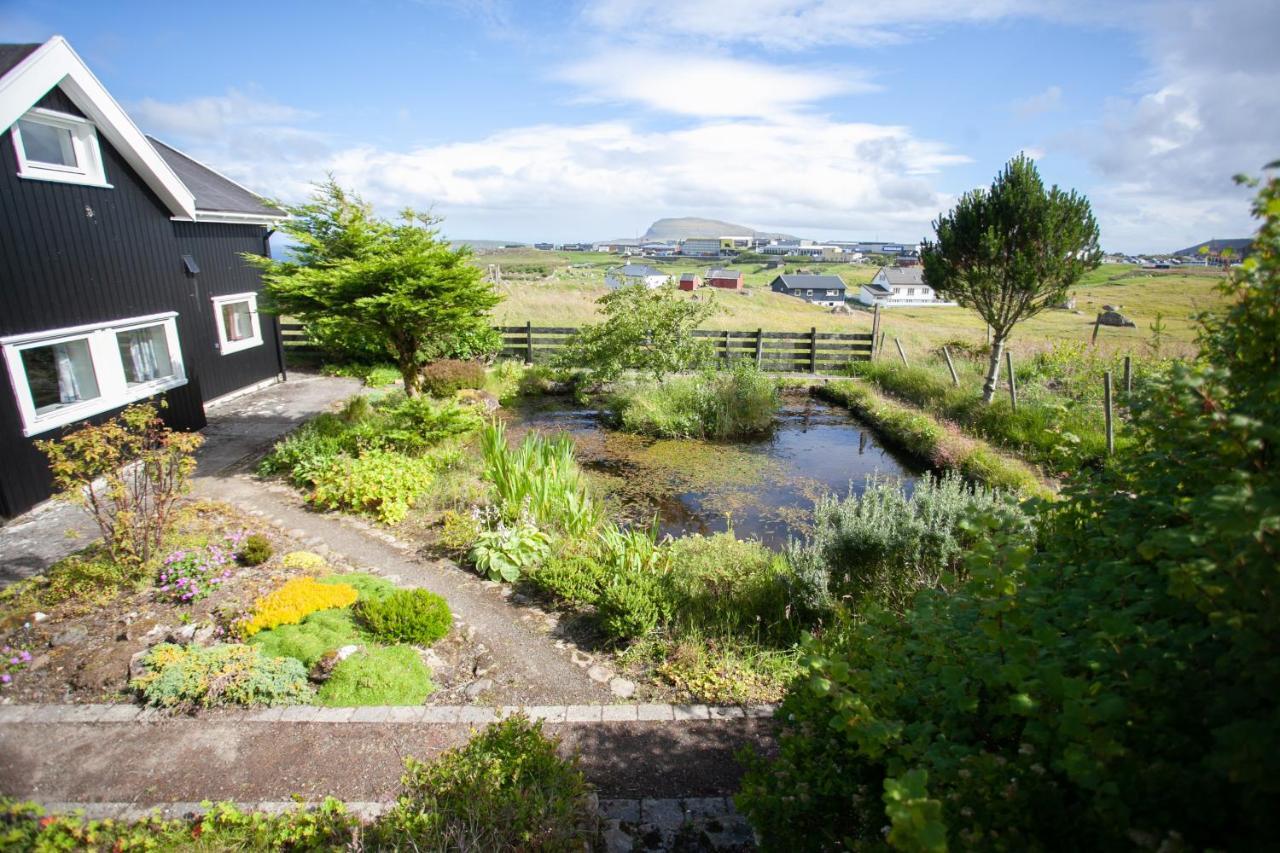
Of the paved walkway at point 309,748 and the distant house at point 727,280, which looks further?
the distant house at point 727,280

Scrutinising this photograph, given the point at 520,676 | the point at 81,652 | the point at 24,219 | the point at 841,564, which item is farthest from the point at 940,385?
the point at 24,219

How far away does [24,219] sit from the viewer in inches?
303

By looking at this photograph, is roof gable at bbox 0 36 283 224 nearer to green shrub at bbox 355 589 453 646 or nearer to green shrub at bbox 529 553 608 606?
green shrub at bbox 355 589 453 646

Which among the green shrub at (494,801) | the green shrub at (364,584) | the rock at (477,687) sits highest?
the green shrub at (494,801)

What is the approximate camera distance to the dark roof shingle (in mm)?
11984

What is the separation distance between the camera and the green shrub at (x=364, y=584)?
5.76 meters

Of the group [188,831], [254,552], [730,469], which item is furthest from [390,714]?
[730,469]

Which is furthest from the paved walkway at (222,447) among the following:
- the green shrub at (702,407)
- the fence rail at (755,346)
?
the green shrub at (702,407)

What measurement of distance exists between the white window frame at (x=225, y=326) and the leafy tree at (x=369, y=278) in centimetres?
428

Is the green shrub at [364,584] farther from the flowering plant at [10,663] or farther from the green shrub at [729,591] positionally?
the green shrub at [729,591]

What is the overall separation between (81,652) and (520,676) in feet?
11.6

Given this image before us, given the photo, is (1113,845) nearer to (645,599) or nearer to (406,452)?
(645,599)

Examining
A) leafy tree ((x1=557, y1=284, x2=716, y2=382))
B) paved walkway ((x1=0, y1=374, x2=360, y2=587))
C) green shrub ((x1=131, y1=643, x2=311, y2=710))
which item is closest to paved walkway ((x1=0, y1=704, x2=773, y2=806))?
green shrub ((x1=131, y1=643, x2=311, y2=710))

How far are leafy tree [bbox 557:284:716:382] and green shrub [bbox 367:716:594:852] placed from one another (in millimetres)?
11285
